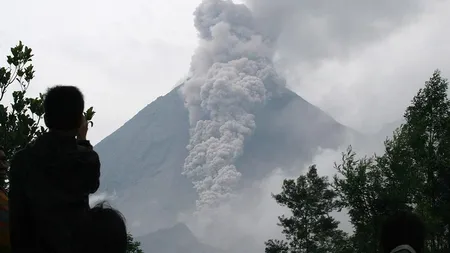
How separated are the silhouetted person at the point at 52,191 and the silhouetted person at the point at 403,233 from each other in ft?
5.75

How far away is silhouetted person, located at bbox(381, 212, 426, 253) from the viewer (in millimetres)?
3438

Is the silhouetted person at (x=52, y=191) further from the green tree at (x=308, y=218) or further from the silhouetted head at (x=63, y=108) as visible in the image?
the green tree at (x=308, y=218)

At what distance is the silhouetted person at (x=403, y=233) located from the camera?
3438 millimetres

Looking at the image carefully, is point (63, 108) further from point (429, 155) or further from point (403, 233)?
point (429, 155)

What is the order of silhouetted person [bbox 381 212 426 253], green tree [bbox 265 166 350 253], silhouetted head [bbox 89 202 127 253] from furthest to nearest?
green tree [bbox 265 166 350 253], silhouetted person [bbox 381 212 426 253], silhouetted head [bbox 89 202 127 253]

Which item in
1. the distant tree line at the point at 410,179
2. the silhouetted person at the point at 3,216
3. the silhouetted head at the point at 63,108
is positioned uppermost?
the distant tree line at the point at 410,179

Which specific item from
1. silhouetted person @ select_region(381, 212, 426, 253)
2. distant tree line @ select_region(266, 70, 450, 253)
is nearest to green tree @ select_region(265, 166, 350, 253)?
distant tree line @ select_region(266, 70, 450, 253)

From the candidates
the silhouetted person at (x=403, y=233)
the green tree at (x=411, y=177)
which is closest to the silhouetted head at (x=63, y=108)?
the silhouetted person at (x=403, y=233)

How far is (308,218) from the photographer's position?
39.2 m

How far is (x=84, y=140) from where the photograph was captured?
2.74m

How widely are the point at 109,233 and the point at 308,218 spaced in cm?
3759

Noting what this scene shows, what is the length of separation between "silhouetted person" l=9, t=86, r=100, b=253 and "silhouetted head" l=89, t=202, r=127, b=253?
0.22 ft

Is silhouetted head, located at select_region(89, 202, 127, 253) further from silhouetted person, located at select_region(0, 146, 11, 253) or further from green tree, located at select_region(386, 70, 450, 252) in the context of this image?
green tree, located at select_region(386, 70, 450, 252)

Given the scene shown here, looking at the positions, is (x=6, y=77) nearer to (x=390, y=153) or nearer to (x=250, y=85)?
(x=390, y=153)
